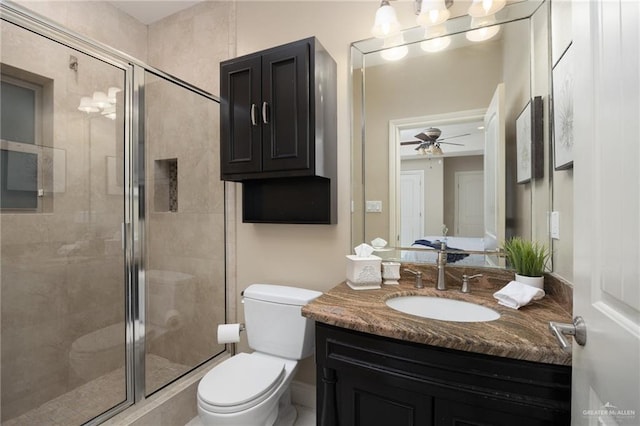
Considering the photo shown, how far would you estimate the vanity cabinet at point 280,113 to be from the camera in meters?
1.47

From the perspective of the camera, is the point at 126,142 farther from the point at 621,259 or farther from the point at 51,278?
the point at 621,259

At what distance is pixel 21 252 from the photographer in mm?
1614

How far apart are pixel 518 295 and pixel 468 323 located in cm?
30

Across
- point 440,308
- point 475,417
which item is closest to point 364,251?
point 440,308

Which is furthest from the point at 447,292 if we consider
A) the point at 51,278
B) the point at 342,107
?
the point at 51,278

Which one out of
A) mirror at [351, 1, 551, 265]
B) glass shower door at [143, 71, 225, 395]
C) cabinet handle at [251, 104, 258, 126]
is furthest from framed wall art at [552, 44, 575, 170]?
glass shower door at [143, 71, 225, 395]

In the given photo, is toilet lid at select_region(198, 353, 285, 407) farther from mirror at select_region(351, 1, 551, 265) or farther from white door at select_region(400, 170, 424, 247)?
white door at select_region(400, 170, 424, 247)

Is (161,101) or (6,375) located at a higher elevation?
(161,101)

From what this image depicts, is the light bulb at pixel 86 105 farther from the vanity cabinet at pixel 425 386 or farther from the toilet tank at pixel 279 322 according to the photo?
the vanity cabinet at pixel 425 386

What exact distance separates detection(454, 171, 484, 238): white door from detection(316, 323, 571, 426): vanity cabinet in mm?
723

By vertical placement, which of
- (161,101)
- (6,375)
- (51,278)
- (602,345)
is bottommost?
(6,375)

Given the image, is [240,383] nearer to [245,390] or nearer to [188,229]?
[245,390]

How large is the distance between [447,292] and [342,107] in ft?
3.76

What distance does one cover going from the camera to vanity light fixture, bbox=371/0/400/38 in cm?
145
